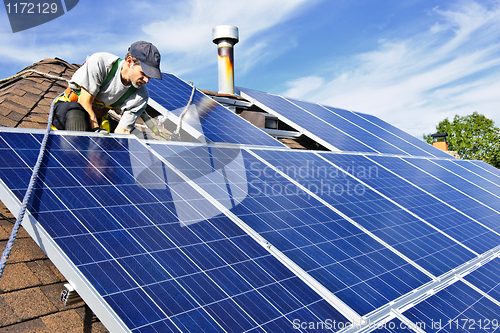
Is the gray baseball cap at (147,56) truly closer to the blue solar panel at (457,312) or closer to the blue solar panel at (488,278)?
the blue solar panel at (457,312)

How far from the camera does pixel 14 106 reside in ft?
22.6

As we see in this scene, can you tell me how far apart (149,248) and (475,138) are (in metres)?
65.7

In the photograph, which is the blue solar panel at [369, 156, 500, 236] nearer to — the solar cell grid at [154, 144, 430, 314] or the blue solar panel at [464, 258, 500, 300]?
the blue solar panel at [464, 258, 500, 300]

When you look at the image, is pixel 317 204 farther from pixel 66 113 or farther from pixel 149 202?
pixel 66 113

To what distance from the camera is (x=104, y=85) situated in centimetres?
570

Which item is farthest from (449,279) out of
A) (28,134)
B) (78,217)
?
(28,134)

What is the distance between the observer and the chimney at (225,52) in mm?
13070

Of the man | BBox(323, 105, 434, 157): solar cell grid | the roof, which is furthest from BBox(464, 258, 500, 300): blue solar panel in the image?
BBox(323, 105, 434, 157): solar cell grid

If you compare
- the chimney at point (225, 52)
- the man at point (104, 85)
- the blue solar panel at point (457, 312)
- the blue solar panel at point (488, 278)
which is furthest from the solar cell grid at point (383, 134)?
the man at point (104, 85)

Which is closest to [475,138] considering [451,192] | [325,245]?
[451,192]

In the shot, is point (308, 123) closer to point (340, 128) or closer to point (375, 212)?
point (340, 128)

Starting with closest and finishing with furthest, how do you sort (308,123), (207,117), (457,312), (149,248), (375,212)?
(149,248)
(457,312)
(375,212)
(207,117)
(308,123)

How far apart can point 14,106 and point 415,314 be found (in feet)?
22.8

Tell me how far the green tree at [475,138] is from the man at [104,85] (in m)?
60.6
